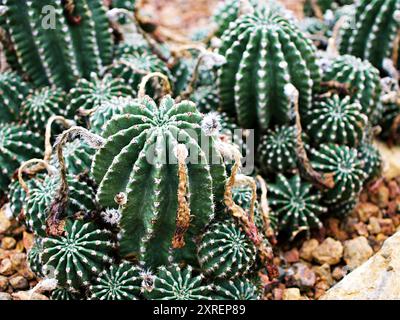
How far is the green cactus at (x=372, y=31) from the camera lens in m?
4.14

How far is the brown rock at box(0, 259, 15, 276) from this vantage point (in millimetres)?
3500

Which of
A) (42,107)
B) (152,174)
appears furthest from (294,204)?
(42,107)

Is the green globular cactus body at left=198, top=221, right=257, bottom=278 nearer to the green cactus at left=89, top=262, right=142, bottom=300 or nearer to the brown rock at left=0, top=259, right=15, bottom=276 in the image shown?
the green cactus at left=89, top=262, right=142, bottom=300

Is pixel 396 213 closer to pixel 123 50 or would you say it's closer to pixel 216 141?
pixel 216 141

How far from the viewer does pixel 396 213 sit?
4.08 meters

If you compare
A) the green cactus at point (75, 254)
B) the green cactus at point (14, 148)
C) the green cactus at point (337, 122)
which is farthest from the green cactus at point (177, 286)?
the green cactus at point (337, 122)

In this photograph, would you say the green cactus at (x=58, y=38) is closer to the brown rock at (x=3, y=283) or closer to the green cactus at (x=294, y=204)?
the brown rock at (x=3, y=283)

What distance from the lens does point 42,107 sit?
3770 millimetres

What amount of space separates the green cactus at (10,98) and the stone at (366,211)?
7.37 feet

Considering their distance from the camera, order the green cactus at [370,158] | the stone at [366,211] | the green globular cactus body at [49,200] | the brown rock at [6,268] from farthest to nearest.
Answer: the stone at [366,211] < the green cactus at [370,158] < the brown rock at [6,268] < the green globular cactus body at [49,200]

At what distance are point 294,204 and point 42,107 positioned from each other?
5.25ft

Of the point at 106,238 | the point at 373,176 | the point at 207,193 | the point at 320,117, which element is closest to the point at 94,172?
the point at 106,238

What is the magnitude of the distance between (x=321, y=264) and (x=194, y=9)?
3.20m

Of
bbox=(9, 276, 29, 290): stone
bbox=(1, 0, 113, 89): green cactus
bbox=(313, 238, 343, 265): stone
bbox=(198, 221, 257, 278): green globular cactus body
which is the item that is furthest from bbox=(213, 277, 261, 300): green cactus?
bbox=(1, 0, 113, 89): green cactus
